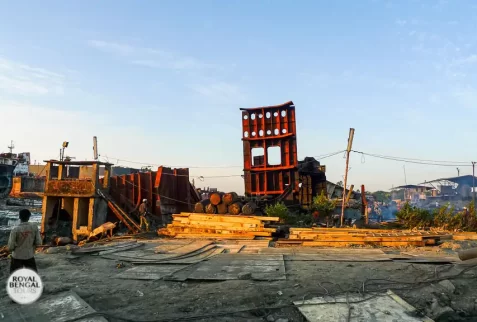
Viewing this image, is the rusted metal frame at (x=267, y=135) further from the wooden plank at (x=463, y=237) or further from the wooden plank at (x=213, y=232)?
the wooden plank at (x=463, y=237)

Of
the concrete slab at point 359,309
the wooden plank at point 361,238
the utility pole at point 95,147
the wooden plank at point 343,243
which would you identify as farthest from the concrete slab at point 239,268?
the utility pole at point 95,147

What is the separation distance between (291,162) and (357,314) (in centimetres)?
1709

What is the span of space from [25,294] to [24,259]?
728mm

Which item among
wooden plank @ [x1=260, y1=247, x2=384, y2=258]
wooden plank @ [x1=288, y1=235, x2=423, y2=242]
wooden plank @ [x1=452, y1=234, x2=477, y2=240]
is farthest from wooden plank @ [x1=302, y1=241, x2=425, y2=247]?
wooden plank @ [x1=452, y1=234, x2=477, y2=240]

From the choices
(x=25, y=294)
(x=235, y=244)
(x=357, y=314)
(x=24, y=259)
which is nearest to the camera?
(x=357, y=314)

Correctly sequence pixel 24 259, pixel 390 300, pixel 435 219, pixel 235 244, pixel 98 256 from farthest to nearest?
pixel 435 219 < pixel 235 244 < pixel 98 256 < pixel 24 259 < pixel 390 300

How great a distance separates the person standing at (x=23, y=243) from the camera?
631 cm

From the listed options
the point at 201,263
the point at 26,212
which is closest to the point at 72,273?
the point at 26,212

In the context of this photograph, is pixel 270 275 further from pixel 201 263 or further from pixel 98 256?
pixel 98 256

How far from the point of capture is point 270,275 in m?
6.50

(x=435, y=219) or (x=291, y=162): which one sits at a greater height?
(x=291, y=162)

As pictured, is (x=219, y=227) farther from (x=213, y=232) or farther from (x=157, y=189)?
(x=157, y=189)

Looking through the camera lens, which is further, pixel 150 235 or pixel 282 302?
pixel 150 235

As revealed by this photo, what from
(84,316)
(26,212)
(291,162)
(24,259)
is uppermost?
(291,162)
